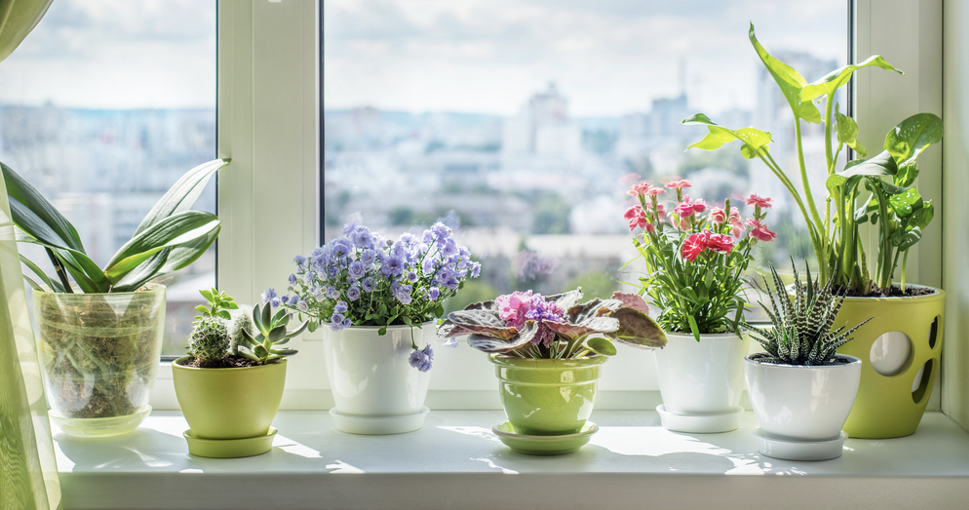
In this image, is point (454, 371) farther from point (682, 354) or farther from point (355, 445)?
point (682, 354)

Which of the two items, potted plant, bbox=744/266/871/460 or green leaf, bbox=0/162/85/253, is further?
green leaf, bbox=0/162/85/253

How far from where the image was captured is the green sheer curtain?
2.85 ft

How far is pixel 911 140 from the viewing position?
3.72 ft

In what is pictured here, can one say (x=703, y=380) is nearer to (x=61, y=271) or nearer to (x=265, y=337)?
(x=265, y=337)

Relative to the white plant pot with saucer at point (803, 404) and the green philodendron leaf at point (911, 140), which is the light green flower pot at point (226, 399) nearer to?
the white plant pot with saucer at point (803, 404)

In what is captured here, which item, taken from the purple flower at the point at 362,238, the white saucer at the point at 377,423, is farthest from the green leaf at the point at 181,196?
the white saucer at the point at 377,423

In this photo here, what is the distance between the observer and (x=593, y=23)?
4.35 feet

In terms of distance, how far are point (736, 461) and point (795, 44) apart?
0.83 m

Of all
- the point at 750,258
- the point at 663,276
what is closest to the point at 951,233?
the point at 750,258

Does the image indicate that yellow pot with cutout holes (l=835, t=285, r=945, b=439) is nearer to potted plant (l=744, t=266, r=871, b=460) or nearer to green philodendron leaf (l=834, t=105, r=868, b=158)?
potted plant (l=744, t=266, r=871, b=460)

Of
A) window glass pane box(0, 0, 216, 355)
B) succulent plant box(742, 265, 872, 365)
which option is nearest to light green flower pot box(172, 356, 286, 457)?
window glass pane box(0, 0, 216, 355)

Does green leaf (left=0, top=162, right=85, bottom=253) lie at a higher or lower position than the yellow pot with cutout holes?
higher

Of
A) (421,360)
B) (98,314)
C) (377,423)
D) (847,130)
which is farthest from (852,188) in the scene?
(98,314)

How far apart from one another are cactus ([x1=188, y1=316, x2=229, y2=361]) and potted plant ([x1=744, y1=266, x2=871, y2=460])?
0.83 meters
